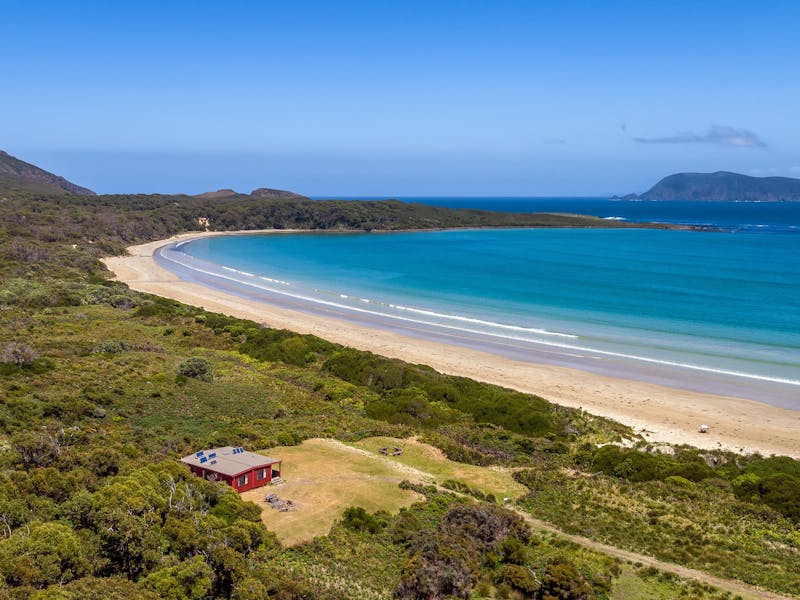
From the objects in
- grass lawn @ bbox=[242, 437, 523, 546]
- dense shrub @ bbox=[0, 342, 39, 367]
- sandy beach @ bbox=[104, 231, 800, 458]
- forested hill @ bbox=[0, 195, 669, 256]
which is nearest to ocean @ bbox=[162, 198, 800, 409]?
sandy beach @ bbox=[104, 231, 800, 458]

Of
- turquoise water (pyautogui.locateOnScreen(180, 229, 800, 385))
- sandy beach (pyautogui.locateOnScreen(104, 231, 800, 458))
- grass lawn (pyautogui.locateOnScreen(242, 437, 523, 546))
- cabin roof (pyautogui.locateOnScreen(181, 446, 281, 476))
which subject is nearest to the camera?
grass lawn (pyautogui.locateOnScreen(242, 437, 523, 546))

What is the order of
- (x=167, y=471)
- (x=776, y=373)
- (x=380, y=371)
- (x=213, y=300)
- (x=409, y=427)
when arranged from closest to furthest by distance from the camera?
(x=167, y=471) → (x=409, y=427) → (x=380, y=371) → (x=776, y=373) → (x=213, y=300)

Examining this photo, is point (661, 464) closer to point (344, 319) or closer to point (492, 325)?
point (492, 325)

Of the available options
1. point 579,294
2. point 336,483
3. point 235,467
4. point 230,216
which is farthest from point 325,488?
point 230,216

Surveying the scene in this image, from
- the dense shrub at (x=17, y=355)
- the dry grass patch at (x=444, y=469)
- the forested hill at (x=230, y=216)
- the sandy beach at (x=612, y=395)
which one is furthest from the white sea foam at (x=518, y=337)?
the forested hill at (x=230, y=216)

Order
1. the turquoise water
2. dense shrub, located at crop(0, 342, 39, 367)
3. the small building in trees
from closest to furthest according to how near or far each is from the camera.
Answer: the small building in trees < dense shrub, located at crop(0, 342, 39, 367) < the turquoise water

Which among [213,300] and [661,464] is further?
[213,300]

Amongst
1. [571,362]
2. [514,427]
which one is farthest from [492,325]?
[514,427]

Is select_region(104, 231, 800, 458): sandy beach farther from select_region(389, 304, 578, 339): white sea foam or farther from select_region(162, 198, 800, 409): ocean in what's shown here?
select_region(389, 304, 578, 339): white sea foam
